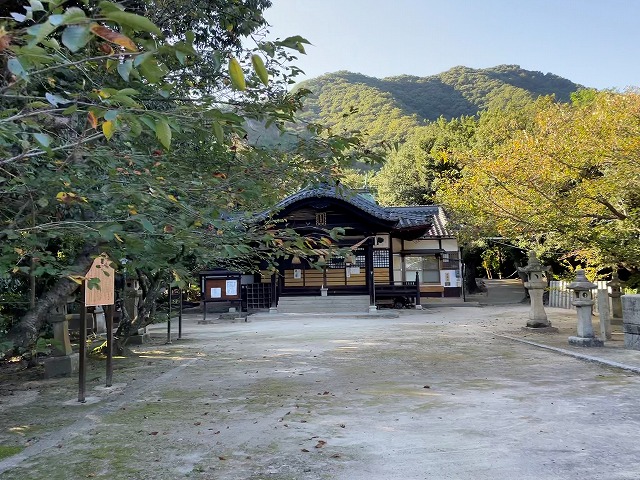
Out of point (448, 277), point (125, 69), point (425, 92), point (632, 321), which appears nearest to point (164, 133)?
point (125, 69)

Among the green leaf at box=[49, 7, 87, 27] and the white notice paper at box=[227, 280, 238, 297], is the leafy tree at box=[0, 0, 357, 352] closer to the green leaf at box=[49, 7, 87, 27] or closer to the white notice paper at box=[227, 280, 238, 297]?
the green leaf at box=[49, 7, 87, 27]

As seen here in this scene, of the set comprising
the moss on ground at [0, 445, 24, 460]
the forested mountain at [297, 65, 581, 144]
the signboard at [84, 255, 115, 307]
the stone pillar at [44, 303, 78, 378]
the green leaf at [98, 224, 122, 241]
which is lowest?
the moss on ground at [0, 445, 24, 460]

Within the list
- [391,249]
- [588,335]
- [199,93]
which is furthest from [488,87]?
[199,93]

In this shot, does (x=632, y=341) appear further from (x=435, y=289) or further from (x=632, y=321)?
(x=435, y=289)

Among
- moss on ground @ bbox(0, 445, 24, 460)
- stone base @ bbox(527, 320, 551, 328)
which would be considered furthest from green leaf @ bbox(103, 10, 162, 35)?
stone base @ bbox(527, 320, 551, 328)

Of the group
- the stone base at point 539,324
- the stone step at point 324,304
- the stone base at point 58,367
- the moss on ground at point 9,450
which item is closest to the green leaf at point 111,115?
the moss on ground at point 9,450

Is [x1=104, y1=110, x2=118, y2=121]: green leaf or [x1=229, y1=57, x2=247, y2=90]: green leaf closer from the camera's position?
[x1=229, y1=57, x2=247, y2=90]: green leaf

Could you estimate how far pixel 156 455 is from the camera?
3.79 metres

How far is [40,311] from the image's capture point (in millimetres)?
5008

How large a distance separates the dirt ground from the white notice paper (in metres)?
9.47

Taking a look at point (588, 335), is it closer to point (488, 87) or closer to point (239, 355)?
point (239, 355)

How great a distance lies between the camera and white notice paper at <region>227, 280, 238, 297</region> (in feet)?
61.3

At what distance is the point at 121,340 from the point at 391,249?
16041mm

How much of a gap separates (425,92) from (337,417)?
203 ft
